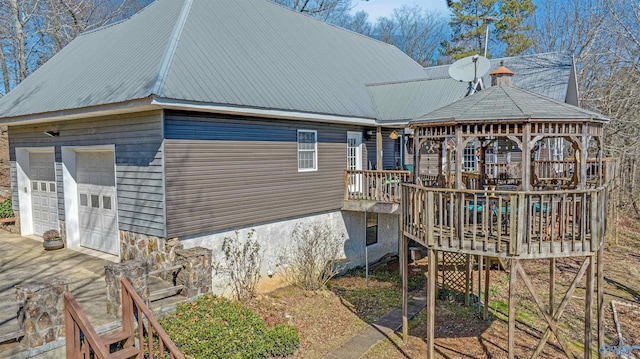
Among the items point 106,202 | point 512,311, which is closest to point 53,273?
point 106,202

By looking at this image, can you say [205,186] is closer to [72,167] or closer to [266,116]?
[266,116]

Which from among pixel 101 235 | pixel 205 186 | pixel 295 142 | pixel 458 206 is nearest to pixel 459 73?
pixel 295 142

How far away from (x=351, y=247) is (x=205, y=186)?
6254 mm

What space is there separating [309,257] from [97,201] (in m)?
5.88

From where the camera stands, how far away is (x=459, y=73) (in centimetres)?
1149

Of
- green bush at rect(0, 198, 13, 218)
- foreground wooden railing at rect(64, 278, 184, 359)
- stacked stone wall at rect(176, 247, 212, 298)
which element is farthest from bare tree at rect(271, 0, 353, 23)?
foreground wooden railing at rect(64, 278, 184, 359)

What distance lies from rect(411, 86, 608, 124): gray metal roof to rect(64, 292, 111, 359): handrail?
6300 mm

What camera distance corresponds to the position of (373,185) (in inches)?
504

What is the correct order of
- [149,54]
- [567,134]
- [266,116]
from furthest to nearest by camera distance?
[266,116] < [149,54] < [567,134]

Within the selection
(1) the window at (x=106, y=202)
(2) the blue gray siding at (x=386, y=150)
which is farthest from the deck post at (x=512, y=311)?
(1) the window at (x=106, y=202)

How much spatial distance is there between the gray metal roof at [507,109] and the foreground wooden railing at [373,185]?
3851 mm

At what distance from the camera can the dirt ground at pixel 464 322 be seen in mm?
8055

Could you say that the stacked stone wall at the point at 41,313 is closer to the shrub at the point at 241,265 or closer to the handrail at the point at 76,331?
the handrail at the point at 76,331

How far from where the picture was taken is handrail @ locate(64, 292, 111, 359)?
461 centimetres
